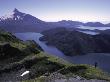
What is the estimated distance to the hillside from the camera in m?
43.2

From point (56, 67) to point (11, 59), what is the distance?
15311 mm

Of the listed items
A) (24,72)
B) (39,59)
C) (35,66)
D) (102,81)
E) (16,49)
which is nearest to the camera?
(102,81)

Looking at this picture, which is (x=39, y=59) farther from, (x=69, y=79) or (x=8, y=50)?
(x=69, y=79)

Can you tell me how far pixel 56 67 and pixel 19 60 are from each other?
12754mm

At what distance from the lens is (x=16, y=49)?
63.3 meters

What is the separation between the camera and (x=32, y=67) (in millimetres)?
50656

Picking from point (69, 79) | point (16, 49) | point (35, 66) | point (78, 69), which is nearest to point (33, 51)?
point (16, 49)

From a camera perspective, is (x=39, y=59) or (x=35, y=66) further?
(x=39, y=59)

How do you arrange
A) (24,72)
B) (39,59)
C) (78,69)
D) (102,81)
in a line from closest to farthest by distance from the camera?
1. (102,81)
2. (78,69)
3. (24,72)
4. (39,59)

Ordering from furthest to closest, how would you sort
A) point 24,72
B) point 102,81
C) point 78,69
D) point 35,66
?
point 35,66, point 24,72, point 78,69, point 102,81

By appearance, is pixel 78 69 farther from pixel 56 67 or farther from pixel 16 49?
pixel 16 49

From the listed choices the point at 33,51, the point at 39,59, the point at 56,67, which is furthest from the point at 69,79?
the point at 33,51

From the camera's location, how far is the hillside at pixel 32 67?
43.2 meters

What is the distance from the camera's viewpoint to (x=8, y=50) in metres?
63.4
